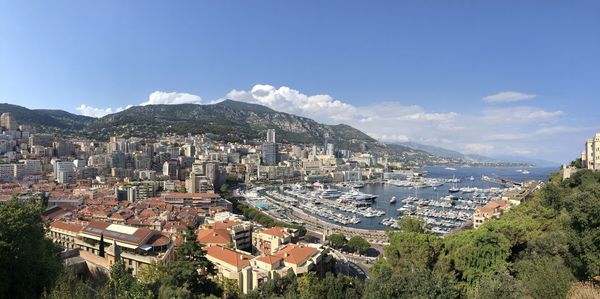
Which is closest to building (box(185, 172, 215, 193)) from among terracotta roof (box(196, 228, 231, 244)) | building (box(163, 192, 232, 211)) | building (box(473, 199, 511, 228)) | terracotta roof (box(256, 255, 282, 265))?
building (box(163, 192, 232, 211))

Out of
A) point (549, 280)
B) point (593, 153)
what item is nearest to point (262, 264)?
point (549, 280)

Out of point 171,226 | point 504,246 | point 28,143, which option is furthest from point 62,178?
point 504,246

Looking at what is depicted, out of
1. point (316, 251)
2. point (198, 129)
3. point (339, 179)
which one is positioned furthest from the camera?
point (198, 129)

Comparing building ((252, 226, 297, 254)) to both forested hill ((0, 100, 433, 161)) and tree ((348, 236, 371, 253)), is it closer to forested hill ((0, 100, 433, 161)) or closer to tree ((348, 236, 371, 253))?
tree ((348, 236, 371, 253))

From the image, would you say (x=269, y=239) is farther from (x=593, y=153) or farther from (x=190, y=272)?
(x=593, y=153)

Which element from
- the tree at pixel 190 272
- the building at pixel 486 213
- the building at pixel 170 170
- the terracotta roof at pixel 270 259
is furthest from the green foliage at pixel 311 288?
the building at pixel 170 170

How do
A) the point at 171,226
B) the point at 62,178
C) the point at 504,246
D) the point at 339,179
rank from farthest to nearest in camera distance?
the point at 339,179, the point at 62,178, the point at 171,226, the point at 504,246

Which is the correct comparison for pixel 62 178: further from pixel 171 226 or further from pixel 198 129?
pixel 198 129
